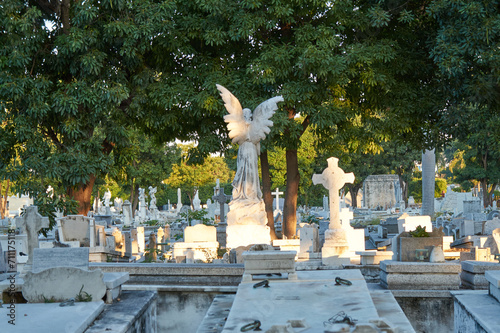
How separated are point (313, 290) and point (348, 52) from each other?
38.5 feet

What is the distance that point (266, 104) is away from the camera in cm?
1434

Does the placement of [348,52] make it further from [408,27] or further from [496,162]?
[496,162]

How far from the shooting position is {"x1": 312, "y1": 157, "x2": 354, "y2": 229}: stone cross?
1500 centimetres

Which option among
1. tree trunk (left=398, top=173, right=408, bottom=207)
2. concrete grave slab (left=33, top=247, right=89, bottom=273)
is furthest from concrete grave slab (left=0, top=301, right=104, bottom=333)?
tree trunk (left=398, top=173, right=408, bottom=207)

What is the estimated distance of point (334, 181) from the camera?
1513 centimetres

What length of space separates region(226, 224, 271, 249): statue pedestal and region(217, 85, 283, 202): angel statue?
68cm

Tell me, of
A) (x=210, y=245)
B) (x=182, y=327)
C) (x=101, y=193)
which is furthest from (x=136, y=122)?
(x=101, y=193)

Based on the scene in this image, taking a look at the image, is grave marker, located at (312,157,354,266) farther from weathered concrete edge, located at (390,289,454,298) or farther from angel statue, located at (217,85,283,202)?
weathered concrete edge, located at (390,289,454,298)

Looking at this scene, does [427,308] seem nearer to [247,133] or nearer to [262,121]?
[262,121]

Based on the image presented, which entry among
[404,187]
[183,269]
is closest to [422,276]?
[183,269]

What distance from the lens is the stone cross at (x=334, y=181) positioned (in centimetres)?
1500

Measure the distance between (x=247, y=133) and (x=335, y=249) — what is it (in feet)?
10.6

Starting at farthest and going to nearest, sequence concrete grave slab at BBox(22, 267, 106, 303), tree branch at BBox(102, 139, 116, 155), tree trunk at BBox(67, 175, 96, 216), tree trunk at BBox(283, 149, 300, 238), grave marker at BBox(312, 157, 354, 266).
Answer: tree trunk at BBox(283, 149, 300, 238) < tree branch at BBox(102, 139, 116, 155) < tree trunk at BBox(67, 175, 96, 216) < grave marker at BBox(312, 157, 354, 266) < concrete grave slab at BBox(22, 267, 106, 303)

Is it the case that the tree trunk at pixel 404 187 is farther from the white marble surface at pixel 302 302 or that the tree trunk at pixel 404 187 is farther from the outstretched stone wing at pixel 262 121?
the white marble surface at pixel 302 302
